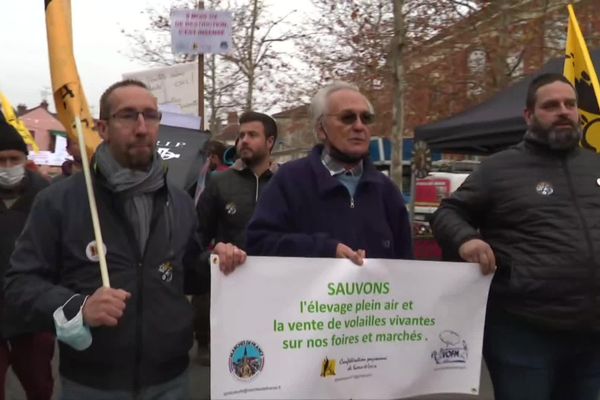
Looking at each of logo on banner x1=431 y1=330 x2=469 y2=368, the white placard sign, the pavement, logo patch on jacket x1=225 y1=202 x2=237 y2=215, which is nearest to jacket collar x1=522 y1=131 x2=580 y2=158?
logo on banner x1=431 y1=330 x2=469 y2=368

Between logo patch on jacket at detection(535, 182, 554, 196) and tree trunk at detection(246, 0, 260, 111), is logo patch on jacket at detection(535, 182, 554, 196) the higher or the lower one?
the lower one

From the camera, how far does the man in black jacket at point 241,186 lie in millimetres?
4824

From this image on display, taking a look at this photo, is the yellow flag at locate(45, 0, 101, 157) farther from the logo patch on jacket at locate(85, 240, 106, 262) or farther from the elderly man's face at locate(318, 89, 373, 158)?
the elderly man's face at locate(318, 89, 373, 158)

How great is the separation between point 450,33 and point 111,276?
1379 centimetres

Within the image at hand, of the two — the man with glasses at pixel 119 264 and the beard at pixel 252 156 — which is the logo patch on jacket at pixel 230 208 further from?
the man with glasses at pixel 119 264

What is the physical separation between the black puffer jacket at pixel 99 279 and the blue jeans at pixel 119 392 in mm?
17

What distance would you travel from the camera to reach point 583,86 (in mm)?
4059

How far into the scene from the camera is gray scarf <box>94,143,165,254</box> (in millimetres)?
2334

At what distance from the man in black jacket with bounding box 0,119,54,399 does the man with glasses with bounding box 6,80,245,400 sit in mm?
1497

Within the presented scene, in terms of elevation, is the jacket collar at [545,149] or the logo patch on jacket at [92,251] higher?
the jacket collar at [545,149]

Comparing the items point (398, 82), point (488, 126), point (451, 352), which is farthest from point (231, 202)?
point (398, 82)

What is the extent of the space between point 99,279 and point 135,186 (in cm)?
33

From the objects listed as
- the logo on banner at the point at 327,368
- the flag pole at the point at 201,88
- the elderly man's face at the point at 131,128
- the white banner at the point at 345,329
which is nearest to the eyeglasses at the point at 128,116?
the elderly man's face at the point at 131,128

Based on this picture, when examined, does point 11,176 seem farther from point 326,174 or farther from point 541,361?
point 541,361
